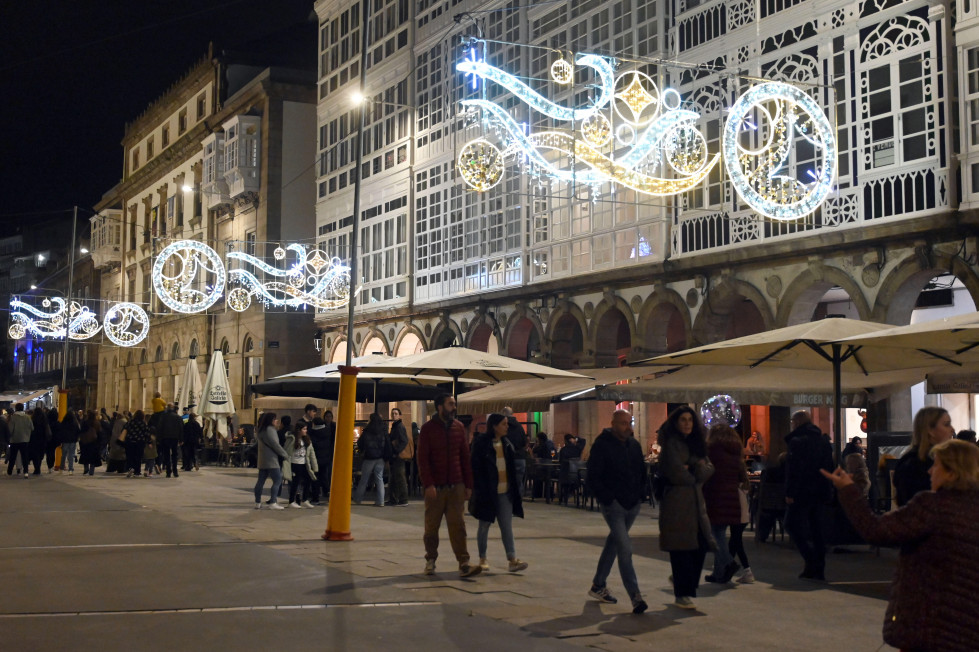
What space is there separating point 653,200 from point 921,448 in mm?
17949

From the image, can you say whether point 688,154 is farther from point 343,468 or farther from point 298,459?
point 343,468

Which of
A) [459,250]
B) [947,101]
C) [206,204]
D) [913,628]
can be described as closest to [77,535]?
[913,628]

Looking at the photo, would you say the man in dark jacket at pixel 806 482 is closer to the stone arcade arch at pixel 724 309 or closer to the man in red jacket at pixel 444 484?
the man in red jacket at pixel 444 484

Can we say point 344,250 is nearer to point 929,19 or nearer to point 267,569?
point 929,19

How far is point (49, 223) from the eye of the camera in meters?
110

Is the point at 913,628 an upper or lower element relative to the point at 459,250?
lower

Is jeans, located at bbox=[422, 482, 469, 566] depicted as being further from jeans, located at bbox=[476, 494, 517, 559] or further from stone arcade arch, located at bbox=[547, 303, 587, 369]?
stone arcade arch, located at bbox=[547, 303, 587, 369]

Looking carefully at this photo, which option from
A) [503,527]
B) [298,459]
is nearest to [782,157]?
[298,459]

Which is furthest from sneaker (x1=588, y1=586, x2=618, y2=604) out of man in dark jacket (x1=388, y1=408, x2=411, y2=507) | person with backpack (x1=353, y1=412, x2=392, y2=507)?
man in dark jacket (x1=388, y1=408, x2=411, y2=507)

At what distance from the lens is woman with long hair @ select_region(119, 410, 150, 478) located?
95.2 feet

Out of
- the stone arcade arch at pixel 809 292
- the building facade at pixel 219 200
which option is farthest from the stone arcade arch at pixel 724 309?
the building facade at pixel 219 200

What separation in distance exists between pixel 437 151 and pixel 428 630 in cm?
2861

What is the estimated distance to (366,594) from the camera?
33.6 feet

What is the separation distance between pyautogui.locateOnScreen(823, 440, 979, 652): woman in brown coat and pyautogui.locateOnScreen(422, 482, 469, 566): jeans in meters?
6.72
